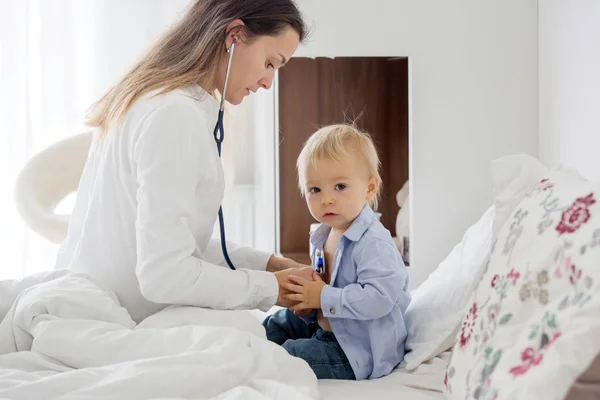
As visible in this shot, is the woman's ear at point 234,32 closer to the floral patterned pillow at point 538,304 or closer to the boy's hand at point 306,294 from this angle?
the boy's hand at point 306,294

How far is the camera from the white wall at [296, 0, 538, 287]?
9.57 feet

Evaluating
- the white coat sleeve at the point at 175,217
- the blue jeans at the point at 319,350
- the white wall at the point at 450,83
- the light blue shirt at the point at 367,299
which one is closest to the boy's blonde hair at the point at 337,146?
the light blue shirt at the point at 367,299

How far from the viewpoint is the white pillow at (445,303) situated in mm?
1357

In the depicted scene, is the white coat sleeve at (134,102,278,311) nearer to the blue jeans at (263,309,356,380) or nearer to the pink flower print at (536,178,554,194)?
the blue jeans at (263,309,356,380)

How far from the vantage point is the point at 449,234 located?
296 cm

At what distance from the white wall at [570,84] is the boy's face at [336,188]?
3.91ft

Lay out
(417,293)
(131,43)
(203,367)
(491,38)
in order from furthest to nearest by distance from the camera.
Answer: (131,43) < (491,38) < (417,293) < (203,367)

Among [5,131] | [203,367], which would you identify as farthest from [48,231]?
[203,367]

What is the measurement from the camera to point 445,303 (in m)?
1.40

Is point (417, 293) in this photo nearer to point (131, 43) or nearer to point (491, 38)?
point (491, 38)

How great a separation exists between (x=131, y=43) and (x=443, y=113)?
1.42m

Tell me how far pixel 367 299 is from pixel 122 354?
471 millimetres

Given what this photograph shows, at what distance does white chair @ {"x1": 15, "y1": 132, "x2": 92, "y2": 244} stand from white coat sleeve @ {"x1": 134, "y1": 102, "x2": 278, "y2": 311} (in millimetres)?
1273

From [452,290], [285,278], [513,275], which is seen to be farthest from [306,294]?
[513,275]
